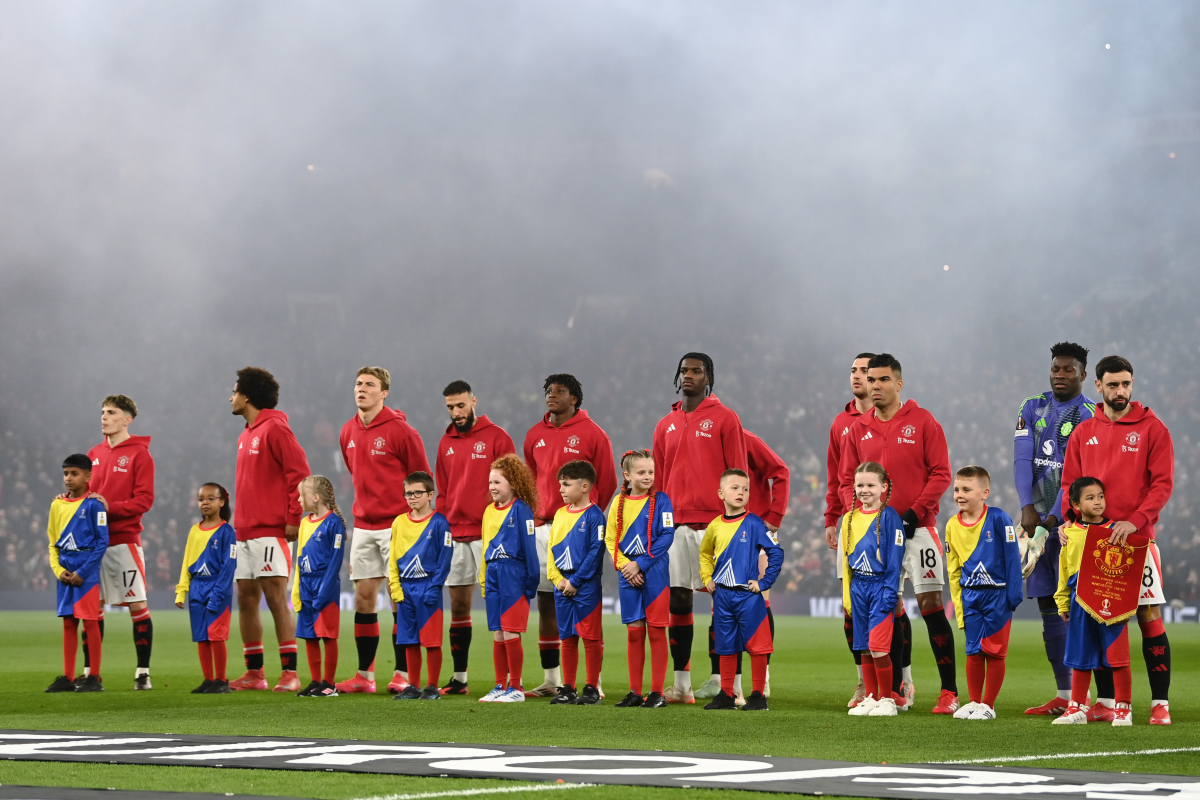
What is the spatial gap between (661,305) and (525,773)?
36337 mm

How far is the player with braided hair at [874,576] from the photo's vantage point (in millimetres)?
6738

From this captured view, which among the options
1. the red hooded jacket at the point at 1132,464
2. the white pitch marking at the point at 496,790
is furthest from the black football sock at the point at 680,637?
the white pitch marking at the point at 496,790

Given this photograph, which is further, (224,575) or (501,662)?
(224,575)

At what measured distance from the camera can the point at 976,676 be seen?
22.0ft

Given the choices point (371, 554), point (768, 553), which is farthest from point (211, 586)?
point (768, 553)

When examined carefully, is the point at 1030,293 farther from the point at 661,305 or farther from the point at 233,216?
the point at 233,216

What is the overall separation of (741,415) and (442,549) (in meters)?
26.2

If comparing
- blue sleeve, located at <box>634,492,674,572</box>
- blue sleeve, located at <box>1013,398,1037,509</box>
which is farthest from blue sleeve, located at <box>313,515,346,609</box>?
blue sleeve, located at <box>1013,398,1037,509</box>

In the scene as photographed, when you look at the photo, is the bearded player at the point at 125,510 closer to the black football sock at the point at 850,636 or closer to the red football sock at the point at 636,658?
the red football sock at the point at 636,658

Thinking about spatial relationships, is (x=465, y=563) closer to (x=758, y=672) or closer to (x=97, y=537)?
(x=758, y=672)

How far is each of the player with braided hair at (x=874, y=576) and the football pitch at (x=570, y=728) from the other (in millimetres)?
228

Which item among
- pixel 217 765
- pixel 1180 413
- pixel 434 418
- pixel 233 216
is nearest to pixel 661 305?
pixel 434 418

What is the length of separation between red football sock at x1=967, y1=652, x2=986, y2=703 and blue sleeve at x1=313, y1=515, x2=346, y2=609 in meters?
3.88

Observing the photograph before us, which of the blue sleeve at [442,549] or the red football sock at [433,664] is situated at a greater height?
the blue sleeve at [442,549]
